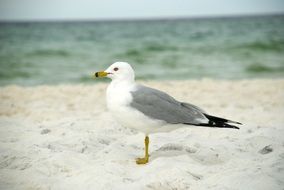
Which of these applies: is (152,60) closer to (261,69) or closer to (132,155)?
(261,69)

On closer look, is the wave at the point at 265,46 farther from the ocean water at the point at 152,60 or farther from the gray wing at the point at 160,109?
the gray wing at the point at 160,109

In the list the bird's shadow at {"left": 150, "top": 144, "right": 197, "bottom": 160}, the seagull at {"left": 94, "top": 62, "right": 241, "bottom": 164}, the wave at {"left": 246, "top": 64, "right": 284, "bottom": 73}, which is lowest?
the bird's shadow at {"left": 150, "top": 144, "right": 197, "bottom": 160}

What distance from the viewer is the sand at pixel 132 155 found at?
106 inches

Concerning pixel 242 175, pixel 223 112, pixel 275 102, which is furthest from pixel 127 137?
pixel 275 102

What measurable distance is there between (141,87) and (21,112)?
9.28 feet

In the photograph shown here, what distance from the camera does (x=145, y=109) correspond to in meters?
3.01

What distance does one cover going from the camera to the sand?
8.80 feet

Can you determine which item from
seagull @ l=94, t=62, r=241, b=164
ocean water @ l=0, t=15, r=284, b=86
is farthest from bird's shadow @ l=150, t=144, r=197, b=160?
ocean water @ l=0, t=15, r=284, b=86

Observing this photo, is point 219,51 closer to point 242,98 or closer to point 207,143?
point 242,98

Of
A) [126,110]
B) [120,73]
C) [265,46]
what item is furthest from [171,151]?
[265,46]

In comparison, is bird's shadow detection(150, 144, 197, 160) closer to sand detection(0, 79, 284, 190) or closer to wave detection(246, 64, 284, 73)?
sand detection(0, 79, 284, 190)

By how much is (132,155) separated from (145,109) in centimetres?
58

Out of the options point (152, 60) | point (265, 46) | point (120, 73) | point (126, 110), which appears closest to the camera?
point (126, 110)

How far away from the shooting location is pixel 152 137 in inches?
155
